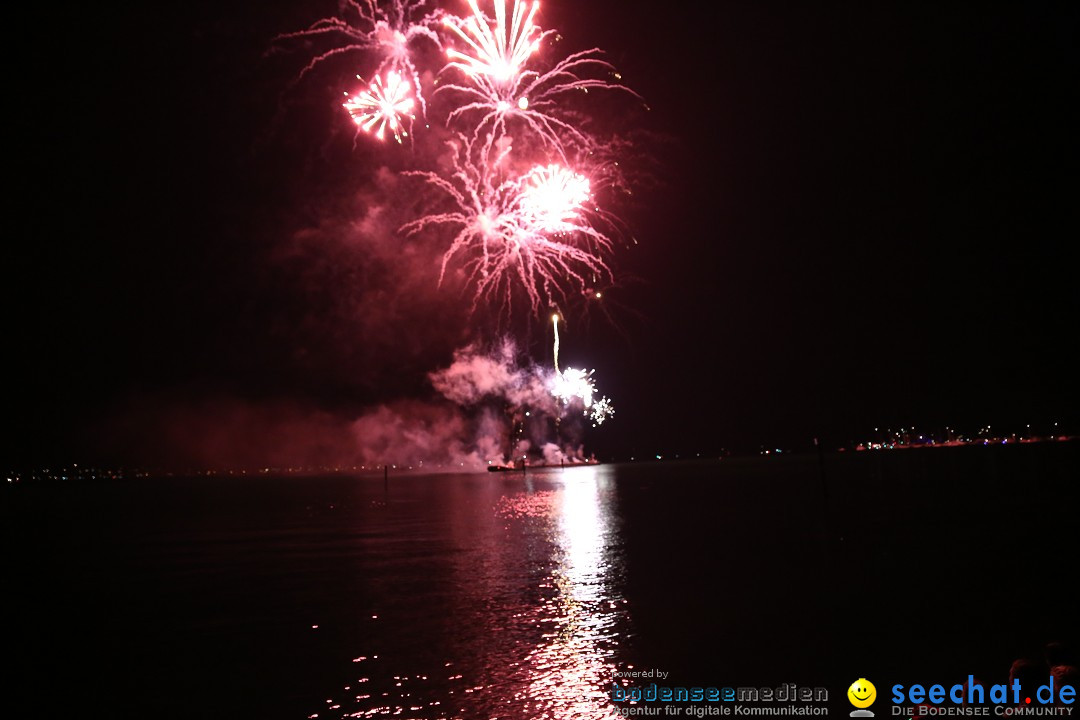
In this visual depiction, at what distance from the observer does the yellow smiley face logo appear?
339 inches

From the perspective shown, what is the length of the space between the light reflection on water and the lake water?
0.05 metres

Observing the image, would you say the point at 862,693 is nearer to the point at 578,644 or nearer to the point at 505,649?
the point at 578,644

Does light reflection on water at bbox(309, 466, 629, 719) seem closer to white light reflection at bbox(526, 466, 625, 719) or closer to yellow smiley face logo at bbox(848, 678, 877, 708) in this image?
white light reflection at bbox(526, 466, 625, 719)

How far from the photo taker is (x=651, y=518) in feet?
110

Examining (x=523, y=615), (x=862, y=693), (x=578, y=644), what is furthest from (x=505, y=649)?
(x=862, y=693)

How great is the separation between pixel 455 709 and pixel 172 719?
3.60 m

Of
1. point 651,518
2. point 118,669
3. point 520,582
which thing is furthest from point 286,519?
point 118,669

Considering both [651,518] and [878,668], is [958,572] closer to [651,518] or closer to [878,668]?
[878,668]

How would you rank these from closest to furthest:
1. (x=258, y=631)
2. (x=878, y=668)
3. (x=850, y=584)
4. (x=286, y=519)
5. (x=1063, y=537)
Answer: (x=878, y=668) → (x=258, y=631) → (x=850, y=584) → (x=1063, y=537) → (x=286, y=519)

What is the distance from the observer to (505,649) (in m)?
11.1

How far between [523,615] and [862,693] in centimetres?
630

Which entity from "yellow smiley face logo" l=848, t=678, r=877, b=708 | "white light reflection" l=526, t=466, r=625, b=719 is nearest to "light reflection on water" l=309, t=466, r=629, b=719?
"white light reflection" l=526, t=466, r=625, b=719

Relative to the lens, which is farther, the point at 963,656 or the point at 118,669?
the point at 118,669

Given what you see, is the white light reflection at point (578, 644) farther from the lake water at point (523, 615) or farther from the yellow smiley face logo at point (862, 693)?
the yellow smiley face logo at point (862, 693)
